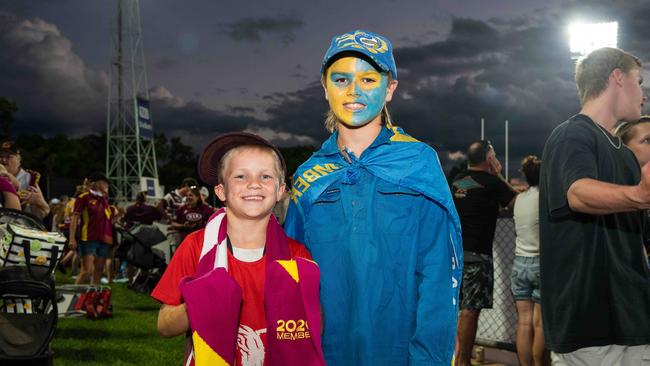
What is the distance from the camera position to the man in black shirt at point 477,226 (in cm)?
589

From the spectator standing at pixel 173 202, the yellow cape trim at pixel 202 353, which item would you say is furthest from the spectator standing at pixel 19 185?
the spectator standing at pixel 173 202

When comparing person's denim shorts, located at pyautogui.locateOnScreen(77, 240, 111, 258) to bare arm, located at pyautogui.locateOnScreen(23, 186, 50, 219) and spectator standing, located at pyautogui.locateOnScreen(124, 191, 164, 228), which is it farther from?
bare arm, located at pyautogui.locateOnScreen(23, 186, 50, 219)

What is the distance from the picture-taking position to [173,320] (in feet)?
7.20

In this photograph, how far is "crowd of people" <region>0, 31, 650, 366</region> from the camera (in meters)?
2.18

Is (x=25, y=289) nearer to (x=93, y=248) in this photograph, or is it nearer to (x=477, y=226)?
(x=477, y=226)

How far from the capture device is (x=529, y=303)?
5.54 metres

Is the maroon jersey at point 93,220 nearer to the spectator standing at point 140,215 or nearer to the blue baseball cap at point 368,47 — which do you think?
the spectator standing at point 140,215

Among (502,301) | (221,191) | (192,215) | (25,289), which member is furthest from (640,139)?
(192,215)

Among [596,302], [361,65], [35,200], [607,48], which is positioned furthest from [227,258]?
[35,200]

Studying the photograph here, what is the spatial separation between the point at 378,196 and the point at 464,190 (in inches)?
155

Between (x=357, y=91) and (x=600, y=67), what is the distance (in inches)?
52.7

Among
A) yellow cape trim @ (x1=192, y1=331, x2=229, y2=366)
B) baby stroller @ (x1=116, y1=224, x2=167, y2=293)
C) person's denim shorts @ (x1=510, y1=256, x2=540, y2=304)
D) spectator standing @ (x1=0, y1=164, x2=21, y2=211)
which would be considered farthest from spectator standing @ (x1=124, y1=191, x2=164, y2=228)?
yellow cape trim @ (x1=192, y1=331, x2=229, y2=366)

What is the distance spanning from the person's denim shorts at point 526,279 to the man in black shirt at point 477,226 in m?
0.37

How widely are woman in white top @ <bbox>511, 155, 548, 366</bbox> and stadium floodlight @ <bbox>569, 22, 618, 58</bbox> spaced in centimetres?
1218
